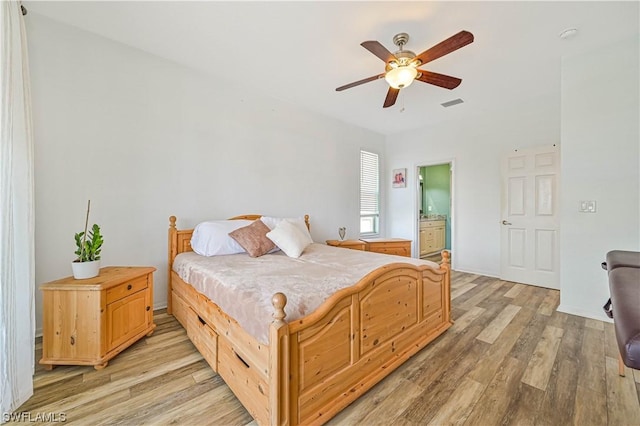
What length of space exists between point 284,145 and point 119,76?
A: 6.52 ft

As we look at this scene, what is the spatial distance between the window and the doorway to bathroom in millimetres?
1135

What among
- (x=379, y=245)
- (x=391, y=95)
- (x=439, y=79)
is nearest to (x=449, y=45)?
(x=439, y=79)

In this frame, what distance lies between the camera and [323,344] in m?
1.38

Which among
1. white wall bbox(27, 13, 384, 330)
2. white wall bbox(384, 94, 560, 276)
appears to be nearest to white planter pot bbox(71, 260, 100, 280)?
white wall bbox(27, 13, 384, 330)

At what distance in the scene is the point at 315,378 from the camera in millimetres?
1342

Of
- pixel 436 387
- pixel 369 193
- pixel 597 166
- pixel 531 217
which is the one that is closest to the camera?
pixel 436 387

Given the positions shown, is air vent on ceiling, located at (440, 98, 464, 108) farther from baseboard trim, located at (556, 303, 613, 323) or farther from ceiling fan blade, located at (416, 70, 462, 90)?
baseboard trim, located at (556, 303, 613, 323)

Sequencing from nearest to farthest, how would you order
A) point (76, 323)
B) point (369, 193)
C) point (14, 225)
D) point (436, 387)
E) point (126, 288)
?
point (14, 225) → point (436, 387) → point (76, 323) → point (126, 288) → point (369, 193)

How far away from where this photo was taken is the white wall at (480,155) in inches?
148

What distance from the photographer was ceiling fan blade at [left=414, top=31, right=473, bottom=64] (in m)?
1.73

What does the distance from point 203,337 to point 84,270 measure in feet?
3.29

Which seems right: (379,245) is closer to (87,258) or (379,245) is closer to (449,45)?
(449,45)

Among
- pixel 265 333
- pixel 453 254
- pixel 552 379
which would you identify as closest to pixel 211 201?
pixel 265 333

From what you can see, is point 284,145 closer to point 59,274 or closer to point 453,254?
point 59,274
